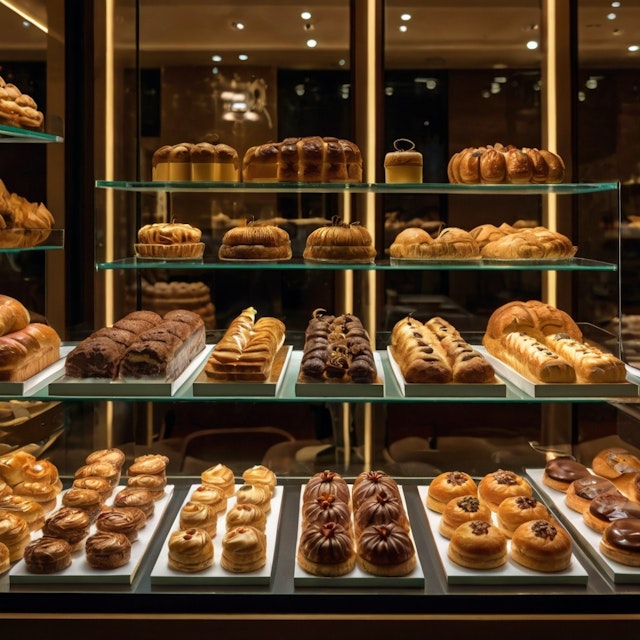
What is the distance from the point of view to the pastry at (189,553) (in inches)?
101

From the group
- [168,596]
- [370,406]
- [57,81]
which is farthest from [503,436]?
[57,81]

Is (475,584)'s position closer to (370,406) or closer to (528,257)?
(528,257)

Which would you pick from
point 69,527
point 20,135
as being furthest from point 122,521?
point 20,135

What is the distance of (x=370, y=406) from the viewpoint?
429 centimetres

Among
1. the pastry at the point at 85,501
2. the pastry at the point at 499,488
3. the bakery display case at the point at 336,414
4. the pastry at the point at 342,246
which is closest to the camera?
the bakery display case at the point at 336,414

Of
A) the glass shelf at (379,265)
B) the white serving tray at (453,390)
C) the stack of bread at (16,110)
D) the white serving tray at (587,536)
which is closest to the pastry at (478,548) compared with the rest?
the white serving tray at (587,536)

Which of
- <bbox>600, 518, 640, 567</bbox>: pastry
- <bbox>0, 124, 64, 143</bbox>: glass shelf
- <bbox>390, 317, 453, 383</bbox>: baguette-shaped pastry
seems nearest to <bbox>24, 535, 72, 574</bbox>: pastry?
<bbox>390, 317, 453, 383</bbox>: baguette-shaped pastry

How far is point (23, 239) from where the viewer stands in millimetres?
3191

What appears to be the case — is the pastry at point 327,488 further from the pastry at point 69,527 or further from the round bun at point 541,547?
the pastry at point 69,527

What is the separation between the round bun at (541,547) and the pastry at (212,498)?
3.54 ft

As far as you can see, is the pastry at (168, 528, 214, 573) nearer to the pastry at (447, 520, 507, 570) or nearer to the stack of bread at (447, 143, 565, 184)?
the pastry at (447, 520, 507, 570)

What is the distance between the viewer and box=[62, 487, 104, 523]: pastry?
2.95 m

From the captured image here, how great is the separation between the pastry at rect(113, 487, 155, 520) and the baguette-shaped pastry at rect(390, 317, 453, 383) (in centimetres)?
107

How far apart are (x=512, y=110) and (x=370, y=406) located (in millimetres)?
1696
